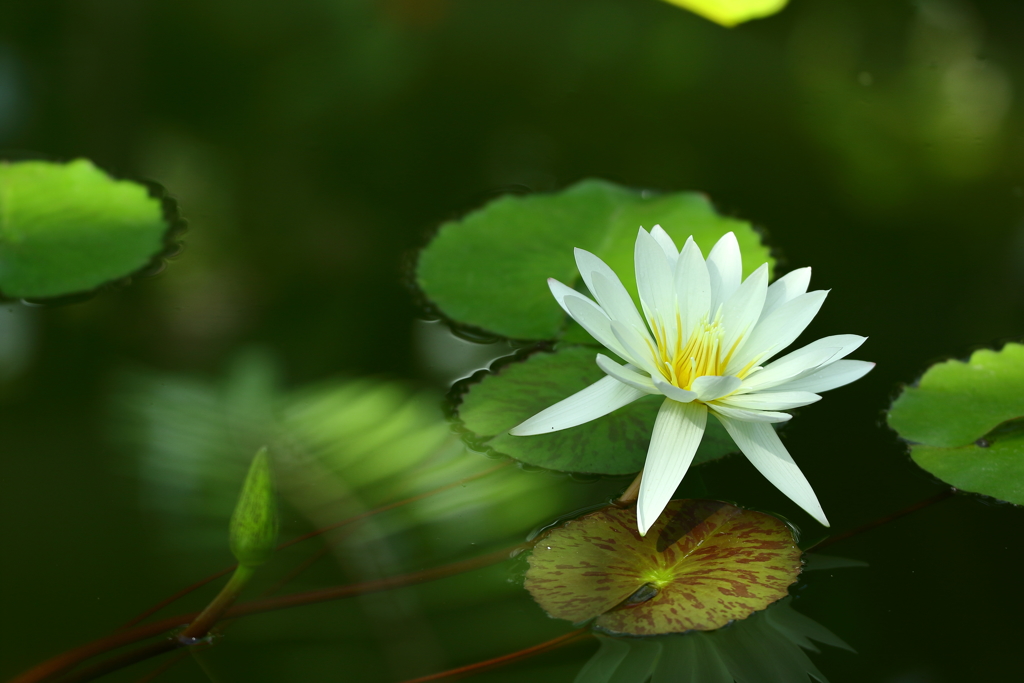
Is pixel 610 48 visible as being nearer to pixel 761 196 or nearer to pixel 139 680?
pixel 761 196

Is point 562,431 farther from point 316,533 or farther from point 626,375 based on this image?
point 316,533

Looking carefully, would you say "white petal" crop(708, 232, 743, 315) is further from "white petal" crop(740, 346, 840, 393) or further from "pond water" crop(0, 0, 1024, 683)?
"pond water" crop(0, 0, 1024, 683)

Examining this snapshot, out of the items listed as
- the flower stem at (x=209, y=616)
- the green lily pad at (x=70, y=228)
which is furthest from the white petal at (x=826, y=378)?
the green lily pad at (x=70, y=228)

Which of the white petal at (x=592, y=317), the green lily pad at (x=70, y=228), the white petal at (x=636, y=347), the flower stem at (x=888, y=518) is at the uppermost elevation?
the green lily pad at (x=70, y=228)

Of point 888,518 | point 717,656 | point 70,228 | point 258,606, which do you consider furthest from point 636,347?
point 70,228

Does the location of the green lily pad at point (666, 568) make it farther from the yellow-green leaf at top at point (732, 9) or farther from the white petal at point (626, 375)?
the yellow-green leaf at top at point (732, 9)

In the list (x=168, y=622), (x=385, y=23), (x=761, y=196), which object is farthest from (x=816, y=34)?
(x=168, y=622)
